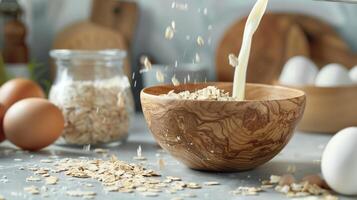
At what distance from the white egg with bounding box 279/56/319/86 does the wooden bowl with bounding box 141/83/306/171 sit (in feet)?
1.53

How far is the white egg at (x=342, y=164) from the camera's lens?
98cm

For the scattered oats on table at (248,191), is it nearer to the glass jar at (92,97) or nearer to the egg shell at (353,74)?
the glass jar at (92,97)

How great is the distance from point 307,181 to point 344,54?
77 centimetres

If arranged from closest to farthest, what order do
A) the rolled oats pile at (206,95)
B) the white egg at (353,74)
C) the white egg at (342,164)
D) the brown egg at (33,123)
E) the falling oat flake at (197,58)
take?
the white egg at (342,164), the rolled oats pile at (206,95), the brown egg at (33,123), the white egg at (353,74), the falling oat flake at (197,58)

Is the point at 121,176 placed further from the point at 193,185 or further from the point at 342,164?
the point at 342,164

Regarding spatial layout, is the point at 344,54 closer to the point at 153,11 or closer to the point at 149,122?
the point at 153,11

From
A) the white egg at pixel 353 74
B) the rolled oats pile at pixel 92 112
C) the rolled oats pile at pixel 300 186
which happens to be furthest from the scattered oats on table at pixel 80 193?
the white egg at pixel 353 74

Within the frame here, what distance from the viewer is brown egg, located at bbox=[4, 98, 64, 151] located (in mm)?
1288

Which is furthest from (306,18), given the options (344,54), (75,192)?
(75,192)

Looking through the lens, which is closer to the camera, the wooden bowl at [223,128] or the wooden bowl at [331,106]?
the wooden bowl at [223,128]

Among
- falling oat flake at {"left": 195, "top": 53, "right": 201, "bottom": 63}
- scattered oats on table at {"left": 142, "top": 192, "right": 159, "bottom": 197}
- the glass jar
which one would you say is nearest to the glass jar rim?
the glass jar

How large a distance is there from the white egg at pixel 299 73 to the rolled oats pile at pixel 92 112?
1.39 feet

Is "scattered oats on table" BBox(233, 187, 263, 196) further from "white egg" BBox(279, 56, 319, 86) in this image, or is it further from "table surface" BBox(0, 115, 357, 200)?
"white egg" BBox(279, 56, 319, 86)

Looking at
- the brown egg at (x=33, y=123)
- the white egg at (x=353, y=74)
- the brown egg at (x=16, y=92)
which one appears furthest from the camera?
the white egg at (x=353, y=74)
